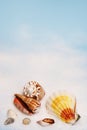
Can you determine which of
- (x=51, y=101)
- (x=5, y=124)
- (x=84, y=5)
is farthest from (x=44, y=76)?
(x=84, y=5)

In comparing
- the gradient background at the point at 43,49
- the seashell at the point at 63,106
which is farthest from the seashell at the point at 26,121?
the seashell at the point at 63,106

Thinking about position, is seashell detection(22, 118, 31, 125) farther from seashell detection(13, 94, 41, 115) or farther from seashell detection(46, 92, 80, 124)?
seashell detection(46, 92, 80, 124)

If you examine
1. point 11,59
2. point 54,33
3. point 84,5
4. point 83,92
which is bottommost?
point 83,92

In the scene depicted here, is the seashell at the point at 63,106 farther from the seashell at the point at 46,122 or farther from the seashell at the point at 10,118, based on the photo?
the seashell at the point at 10,118

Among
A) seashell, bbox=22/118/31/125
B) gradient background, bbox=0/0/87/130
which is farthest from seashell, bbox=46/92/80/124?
seashell, bbox=22/118/31/125

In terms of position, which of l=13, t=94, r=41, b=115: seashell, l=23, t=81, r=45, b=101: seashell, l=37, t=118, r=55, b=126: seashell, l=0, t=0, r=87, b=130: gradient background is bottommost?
l=37, t=118, r=55, b=126: seashell

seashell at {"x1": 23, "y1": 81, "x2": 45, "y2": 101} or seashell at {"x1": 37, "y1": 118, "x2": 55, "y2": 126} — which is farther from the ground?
seashell at {"x1": 23, "y1": 81, "x2": 45, "y2": 101}

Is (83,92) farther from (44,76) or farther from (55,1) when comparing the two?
(55,1)
